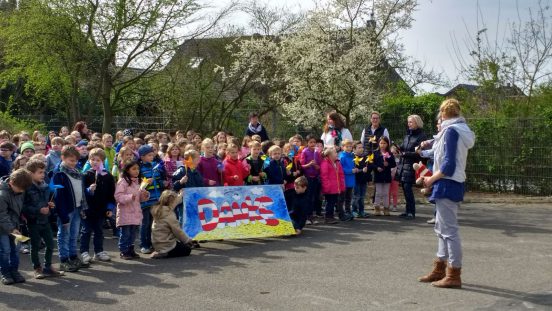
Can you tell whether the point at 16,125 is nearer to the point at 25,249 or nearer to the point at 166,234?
the point at 25,249

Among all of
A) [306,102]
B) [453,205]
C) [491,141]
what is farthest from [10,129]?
[453,205]

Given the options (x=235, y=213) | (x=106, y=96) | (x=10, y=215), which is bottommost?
(x=235, y=213)

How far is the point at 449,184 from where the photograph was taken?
23.5 feet

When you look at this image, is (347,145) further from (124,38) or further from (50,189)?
(124,38)

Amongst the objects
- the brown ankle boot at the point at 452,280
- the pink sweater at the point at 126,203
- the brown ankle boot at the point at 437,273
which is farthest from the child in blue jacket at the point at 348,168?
the brown ankle boot at the point at 452,280

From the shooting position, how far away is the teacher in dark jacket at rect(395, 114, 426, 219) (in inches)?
486

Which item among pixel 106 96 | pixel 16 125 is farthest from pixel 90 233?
pixel 16 125

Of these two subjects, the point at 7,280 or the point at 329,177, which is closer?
the point at 7,280

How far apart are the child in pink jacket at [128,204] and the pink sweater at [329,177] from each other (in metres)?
4.21

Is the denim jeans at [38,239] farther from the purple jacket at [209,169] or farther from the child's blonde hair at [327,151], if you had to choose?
the child's blonde hair at [327,151]

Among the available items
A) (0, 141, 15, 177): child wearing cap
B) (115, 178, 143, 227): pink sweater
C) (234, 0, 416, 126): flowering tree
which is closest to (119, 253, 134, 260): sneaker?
(115, 178, 143, 227): pink sweater

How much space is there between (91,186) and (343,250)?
12.7ft

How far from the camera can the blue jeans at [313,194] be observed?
12.2 metres

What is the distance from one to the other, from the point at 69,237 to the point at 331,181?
218 inches
